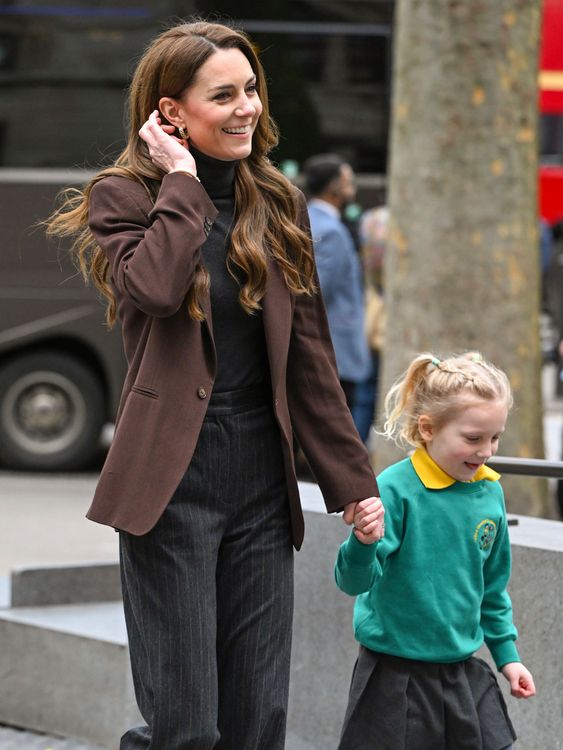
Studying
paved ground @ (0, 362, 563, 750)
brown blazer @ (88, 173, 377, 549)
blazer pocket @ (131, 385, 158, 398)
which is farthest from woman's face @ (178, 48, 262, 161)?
paved ground @ (0, 362, 563, 750)

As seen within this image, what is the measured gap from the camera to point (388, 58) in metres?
11.3

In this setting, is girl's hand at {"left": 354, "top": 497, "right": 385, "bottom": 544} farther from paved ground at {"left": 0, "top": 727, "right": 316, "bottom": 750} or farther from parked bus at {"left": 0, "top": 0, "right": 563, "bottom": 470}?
parked bus at {"left": 0, "top": 0, "right": 563, "bottom": 470}

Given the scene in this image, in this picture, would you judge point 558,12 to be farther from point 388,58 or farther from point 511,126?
point 511,126

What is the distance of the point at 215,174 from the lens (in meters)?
3.16

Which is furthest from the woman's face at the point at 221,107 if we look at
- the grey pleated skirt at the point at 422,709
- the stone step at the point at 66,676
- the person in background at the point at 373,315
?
the person in background at the point at 373,315

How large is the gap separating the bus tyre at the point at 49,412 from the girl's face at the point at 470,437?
7989mm

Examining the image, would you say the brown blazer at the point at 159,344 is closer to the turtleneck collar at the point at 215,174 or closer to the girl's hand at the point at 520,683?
the turtleneck collar at the point at 215,174

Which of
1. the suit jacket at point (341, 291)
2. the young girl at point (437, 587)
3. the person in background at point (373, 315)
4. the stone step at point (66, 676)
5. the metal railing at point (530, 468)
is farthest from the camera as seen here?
the person in background at point (373, 315)

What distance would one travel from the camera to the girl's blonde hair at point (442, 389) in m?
3.30

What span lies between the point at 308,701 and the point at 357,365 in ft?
15.3

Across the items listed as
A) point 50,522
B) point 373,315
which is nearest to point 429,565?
point 50,522

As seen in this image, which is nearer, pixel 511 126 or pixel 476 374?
pixel 476 374

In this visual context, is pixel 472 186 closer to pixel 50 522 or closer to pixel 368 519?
pixel 368 519

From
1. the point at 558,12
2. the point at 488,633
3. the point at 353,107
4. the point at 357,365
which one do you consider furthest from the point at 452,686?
the point at 558,12
